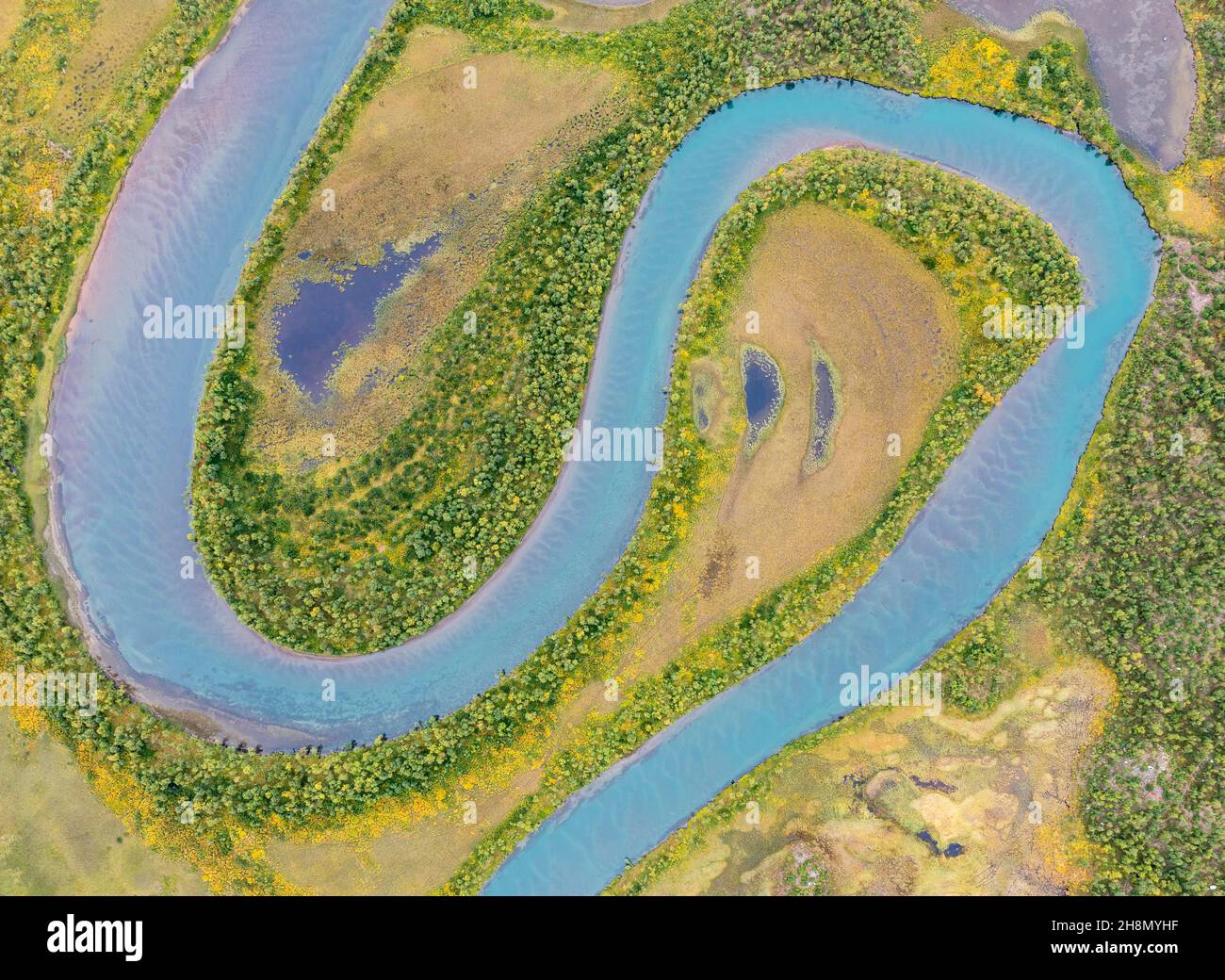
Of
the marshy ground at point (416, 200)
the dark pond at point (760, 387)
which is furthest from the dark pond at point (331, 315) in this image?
the dark pond at point (760, 387)

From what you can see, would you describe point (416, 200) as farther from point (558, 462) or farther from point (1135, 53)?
point (1135, 53)

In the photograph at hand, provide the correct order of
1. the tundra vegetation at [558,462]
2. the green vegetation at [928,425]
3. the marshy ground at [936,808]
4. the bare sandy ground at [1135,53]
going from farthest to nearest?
1. the bare sandy ground at [1135,53]
2. the green vegetation at [928,425]
3. the marshy ground at [936,808]
4. the tundra vegetation at [558,462]

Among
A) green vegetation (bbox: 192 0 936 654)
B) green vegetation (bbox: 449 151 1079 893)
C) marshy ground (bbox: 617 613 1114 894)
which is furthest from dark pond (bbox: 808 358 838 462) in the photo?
marshy ground (bbox: 617 613 1114 894)

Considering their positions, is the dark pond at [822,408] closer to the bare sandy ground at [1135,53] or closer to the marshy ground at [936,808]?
the marshy ground at [936,808]

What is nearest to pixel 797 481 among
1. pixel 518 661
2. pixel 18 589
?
pixel 518 661

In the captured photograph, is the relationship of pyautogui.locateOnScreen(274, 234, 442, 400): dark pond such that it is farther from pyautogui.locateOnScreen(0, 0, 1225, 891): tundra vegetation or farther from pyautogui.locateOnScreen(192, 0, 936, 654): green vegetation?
pyautogui.locateOnScreen(0, 0, 1225, 891): tundra vegetation
